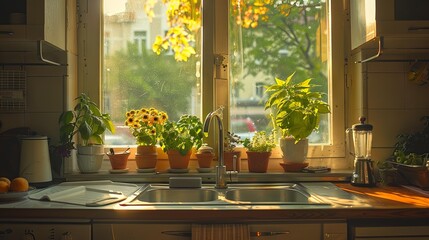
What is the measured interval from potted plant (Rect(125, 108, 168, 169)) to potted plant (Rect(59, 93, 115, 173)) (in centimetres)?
14

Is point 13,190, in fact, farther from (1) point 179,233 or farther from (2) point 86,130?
(1) point 179,233

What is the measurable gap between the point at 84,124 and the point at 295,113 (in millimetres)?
1088

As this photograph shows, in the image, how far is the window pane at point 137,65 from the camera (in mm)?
2553

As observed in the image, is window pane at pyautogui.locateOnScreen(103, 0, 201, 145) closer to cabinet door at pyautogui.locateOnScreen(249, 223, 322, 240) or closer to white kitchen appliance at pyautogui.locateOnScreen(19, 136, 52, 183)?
white kitchen appliance at pyautogui.locateOnScreen(19, 136, 52, 183)

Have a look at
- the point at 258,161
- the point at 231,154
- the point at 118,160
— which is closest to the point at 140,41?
the point at 118,160

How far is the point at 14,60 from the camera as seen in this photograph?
2.38 metres

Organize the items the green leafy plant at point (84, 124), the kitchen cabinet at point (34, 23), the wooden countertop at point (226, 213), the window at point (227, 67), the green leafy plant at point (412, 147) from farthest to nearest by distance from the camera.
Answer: the window at point (227, 67)
the green leafy plant at point (84, 124)
the green leafy plant at point (412, 147)
the kitchen cabinet at point (34, 23)
the wooden countertop at point (226, 213)

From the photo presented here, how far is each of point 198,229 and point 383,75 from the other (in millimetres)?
1360

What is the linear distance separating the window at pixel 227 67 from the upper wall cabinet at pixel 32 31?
30 centimetres

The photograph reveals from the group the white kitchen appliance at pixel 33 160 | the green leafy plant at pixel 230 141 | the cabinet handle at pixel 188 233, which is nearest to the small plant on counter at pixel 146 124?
the green leafy plant at pixel 230 141

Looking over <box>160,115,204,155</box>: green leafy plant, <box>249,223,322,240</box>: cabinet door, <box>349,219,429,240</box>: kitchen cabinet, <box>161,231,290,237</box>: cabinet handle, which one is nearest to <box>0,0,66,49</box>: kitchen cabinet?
<box>160,115,204,155</box>: green leafy plant

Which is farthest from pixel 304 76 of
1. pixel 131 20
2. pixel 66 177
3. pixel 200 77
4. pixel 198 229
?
pixel 66 177

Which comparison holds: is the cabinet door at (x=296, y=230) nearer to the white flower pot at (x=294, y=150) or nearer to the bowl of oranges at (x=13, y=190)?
the white flower pot at (x=294, y=150)

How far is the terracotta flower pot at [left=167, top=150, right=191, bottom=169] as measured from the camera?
7.82ft
